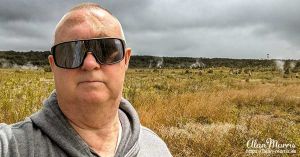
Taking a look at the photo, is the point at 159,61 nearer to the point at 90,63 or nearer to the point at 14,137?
the point at 90,63


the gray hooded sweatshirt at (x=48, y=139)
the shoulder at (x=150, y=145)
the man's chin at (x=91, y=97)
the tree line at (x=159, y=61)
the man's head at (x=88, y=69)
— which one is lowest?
the tree line at (x=159, y=61)

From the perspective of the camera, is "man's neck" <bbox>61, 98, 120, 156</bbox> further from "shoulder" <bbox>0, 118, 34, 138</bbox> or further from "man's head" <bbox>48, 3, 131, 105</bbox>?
"shoulder" <bbox>0, 118, 34, 138</bbox>

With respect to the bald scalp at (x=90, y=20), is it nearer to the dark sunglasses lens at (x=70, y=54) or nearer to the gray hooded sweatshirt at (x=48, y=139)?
the dark sunglasses lens at (x=70, y=54)

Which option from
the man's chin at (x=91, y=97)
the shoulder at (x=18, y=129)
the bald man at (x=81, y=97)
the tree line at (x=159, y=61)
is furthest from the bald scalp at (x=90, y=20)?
the tree line at (x=159, y=61)

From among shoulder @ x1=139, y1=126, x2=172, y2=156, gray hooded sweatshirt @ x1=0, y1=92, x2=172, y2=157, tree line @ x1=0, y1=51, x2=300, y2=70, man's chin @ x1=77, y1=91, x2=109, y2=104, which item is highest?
man's chin @ x1=77, y1=91, x2=109, y2=104

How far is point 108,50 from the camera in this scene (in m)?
2.16

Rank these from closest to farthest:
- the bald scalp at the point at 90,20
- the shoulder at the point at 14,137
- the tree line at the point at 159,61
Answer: the shoulder at the point at 14,137
the bald scalp at the point at 90,20
the tree line at the point at 159,61

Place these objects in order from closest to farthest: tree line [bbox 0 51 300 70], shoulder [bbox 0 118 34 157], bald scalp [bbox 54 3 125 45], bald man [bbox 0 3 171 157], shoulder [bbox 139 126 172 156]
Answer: shoulder [bbox 0 118 34 157] → bald man [bbox 0 3 171 157] → bald scalp [bbox 54 3 125 45] → shoulder [bbox 139 126 172 156] → tree line [bbox 0 51 300 70]

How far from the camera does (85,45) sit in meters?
2.09

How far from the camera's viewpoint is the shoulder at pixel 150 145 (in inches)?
97.7

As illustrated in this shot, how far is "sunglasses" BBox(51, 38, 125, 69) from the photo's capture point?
6.80 ft

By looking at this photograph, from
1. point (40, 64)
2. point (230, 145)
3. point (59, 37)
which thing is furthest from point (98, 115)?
point (40, 64)

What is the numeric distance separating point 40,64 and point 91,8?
223 ft

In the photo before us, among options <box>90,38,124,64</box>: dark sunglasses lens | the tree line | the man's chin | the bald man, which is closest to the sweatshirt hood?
the bald man
